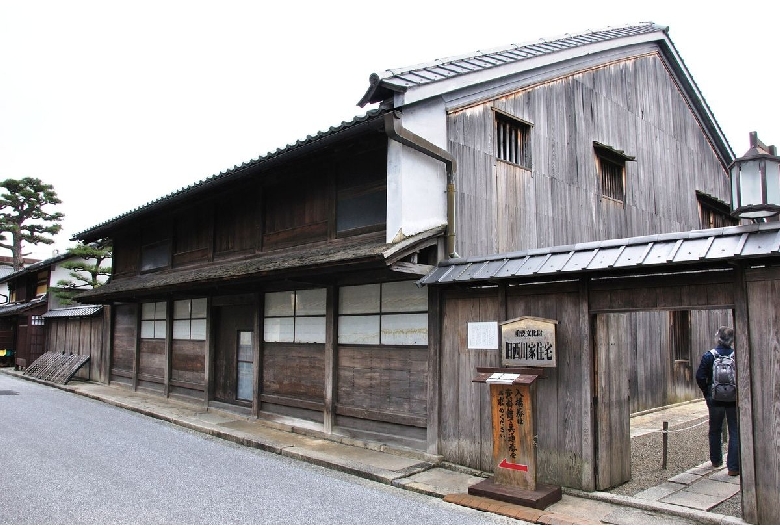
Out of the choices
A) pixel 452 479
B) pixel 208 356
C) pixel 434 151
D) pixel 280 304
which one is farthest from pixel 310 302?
pixel 452 479

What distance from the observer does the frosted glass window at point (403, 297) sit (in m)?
9.17

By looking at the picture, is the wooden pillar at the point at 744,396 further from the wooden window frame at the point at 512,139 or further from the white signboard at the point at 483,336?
the wooden window frame at the point at 512,139

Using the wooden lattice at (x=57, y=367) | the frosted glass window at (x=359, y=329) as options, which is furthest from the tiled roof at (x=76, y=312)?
the frosted glass window at (x=359, y=329)

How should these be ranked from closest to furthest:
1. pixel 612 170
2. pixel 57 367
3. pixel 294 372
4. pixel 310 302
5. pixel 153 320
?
pixel 310 302 < pixel 294 372 < pixel 612 170 < pixel 153 320 < pixel 57 367

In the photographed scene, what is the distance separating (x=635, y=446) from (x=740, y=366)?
4561 mm

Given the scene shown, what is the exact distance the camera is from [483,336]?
321 inches

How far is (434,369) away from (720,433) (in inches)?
169

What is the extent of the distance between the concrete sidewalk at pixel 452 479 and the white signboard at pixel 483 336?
1.79 m

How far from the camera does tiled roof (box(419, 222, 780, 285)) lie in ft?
18.8

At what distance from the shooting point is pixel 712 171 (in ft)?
59.0

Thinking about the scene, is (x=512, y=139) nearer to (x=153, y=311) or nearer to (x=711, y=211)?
(x=711, y=211)

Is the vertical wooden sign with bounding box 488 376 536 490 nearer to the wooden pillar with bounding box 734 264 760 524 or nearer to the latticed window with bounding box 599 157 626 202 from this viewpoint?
the wooden pillar with bounding box 734 264 760 524

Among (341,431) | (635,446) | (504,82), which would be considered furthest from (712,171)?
(341,431)

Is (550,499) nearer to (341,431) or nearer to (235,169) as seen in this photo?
(341,431)
